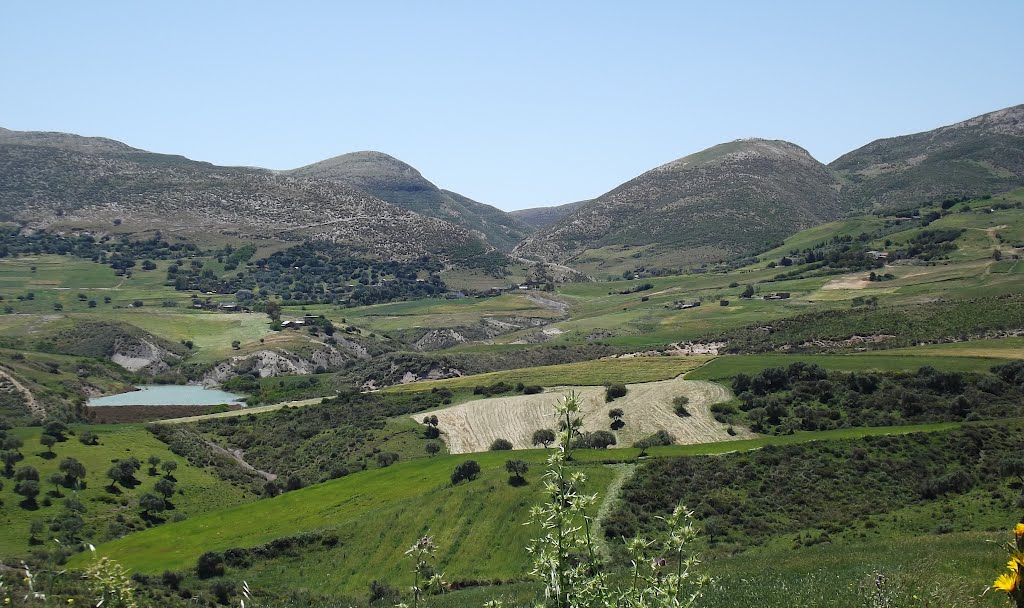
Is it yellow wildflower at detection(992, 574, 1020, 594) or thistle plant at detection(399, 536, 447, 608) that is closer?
yellow wildflower at detection(992, 574, 1020, 594)

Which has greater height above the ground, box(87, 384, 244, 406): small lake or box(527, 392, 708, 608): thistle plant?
box(527, 392, 708, 608): thistle plant

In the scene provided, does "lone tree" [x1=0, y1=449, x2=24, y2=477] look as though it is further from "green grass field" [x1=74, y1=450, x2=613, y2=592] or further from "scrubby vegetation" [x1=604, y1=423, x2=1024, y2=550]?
"scrubby vegetation" [x1=604, y1=423, x2=1024, y2=550]

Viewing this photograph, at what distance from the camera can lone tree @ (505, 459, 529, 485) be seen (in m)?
46.0

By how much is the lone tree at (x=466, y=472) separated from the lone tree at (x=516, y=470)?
230 centimetres

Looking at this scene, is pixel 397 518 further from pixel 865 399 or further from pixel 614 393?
pixel 865 399

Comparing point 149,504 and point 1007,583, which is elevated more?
point 1007,583

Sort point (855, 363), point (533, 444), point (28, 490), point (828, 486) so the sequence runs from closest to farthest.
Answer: point (828, 486), point (28, 490), point (533, 444), point (855, 363)

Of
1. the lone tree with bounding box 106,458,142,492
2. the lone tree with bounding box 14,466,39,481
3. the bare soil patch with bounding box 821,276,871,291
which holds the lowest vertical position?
the lone tree with bounding box 106,458,142,492

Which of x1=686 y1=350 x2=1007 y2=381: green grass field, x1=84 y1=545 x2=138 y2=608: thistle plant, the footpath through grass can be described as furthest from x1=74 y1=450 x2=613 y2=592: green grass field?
x1=84 y1=545 x2=138 y2=608: thistle plant

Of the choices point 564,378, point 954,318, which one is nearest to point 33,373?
point 564,378

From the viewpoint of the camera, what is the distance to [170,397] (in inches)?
4065

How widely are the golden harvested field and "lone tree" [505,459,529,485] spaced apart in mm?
15298

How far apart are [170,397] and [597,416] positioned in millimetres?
63881

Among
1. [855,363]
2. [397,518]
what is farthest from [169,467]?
[855,363]
